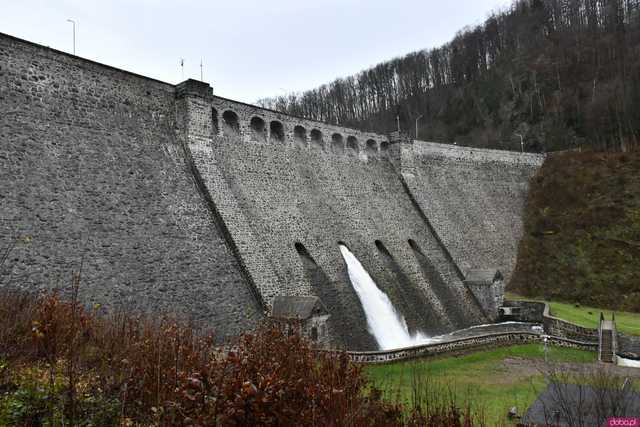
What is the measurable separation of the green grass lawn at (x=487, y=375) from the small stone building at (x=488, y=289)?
5.30 metres

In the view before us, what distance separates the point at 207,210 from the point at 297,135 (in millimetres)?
9593

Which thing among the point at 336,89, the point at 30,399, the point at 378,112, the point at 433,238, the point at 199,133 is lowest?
the point at 30,399

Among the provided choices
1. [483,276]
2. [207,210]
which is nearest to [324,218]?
[207,210]

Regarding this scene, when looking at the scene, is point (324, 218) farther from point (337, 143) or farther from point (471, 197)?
point (471, 197)

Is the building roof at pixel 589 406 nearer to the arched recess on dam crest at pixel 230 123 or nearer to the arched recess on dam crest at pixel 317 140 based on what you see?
the arched recess on dam crest at pixel 230 123

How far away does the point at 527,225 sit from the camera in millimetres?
36531

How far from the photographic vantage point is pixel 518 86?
5697 centimetres

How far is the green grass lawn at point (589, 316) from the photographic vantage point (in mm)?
23578

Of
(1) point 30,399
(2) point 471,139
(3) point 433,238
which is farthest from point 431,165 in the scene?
(1) point 30,399

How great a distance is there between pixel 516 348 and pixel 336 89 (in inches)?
2574

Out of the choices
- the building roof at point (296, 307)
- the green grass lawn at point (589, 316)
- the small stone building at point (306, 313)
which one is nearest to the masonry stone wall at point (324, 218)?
the building roof at point (296, 307)

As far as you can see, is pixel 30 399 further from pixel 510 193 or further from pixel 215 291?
pixel 510 193

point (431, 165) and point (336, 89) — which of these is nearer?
point (431, 165)

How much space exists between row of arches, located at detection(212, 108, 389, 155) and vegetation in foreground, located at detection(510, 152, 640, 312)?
13.5m
